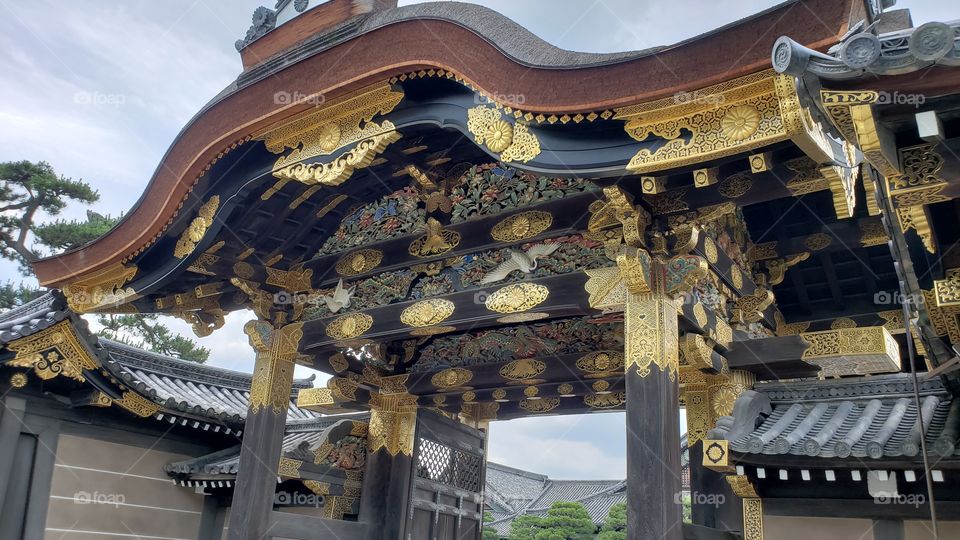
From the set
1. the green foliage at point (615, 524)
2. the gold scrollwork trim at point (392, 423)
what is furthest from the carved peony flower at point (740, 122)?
the green foliage at point (615, 524)

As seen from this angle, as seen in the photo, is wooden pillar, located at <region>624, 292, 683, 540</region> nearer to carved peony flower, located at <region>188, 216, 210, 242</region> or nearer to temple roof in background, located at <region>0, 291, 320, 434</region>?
carved peony flower, located at <region>188, 216, 210, 242</region>

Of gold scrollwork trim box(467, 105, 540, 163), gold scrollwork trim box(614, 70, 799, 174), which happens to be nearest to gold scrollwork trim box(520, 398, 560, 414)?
gold scrollwork trim box(467, 105, 540, 163)

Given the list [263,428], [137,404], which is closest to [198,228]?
[263,428]

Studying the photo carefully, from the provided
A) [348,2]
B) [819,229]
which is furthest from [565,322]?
[348,2]

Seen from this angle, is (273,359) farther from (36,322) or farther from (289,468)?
(36,322)

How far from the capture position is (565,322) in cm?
804

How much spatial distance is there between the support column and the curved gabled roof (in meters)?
1.34

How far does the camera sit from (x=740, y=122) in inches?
181

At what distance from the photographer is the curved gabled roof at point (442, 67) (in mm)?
4473

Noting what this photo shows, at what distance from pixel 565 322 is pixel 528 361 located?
0.69 m

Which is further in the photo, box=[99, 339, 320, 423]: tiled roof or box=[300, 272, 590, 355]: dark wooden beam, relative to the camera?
box=[99, 339, 320, 423]: tiled roof

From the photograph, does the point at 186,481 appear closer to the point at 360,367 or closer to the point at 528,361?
the point at 360,367

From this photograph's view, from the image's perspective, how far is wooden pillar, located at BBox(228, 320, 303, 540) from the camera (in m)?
7.76

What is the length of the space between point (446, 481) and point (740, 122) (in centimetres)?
655
